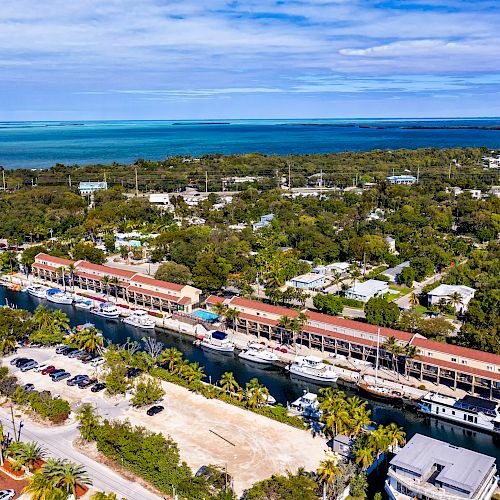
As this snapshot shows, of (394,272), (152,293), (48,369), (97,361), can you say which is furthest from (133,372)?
(394,272)

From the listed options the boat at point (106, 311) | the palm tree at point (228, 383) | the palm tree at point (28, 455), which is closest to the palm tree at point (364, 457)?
the palm tree at point (228, 383)

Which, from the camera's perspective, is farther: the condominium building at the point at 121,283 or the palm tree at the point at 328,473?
the condominium building at the point at 121,283

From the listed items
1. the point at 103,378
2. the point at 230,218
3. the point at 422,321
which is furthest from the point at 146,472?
the point at 230,218

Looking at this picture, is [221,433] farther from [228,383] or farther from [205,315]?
[205,315]

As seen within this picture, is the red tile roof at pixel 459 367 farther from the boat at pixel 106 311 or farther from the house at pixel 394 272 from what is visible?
the boat at pixel 106 311

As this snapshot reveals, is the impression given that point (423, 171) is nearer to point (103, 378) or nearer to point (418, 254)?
point (418, 254)

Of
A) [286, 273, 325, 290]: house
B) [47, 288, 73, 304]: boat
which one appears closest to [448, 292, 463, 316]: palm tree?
[286, 273, 325, 290]: house
